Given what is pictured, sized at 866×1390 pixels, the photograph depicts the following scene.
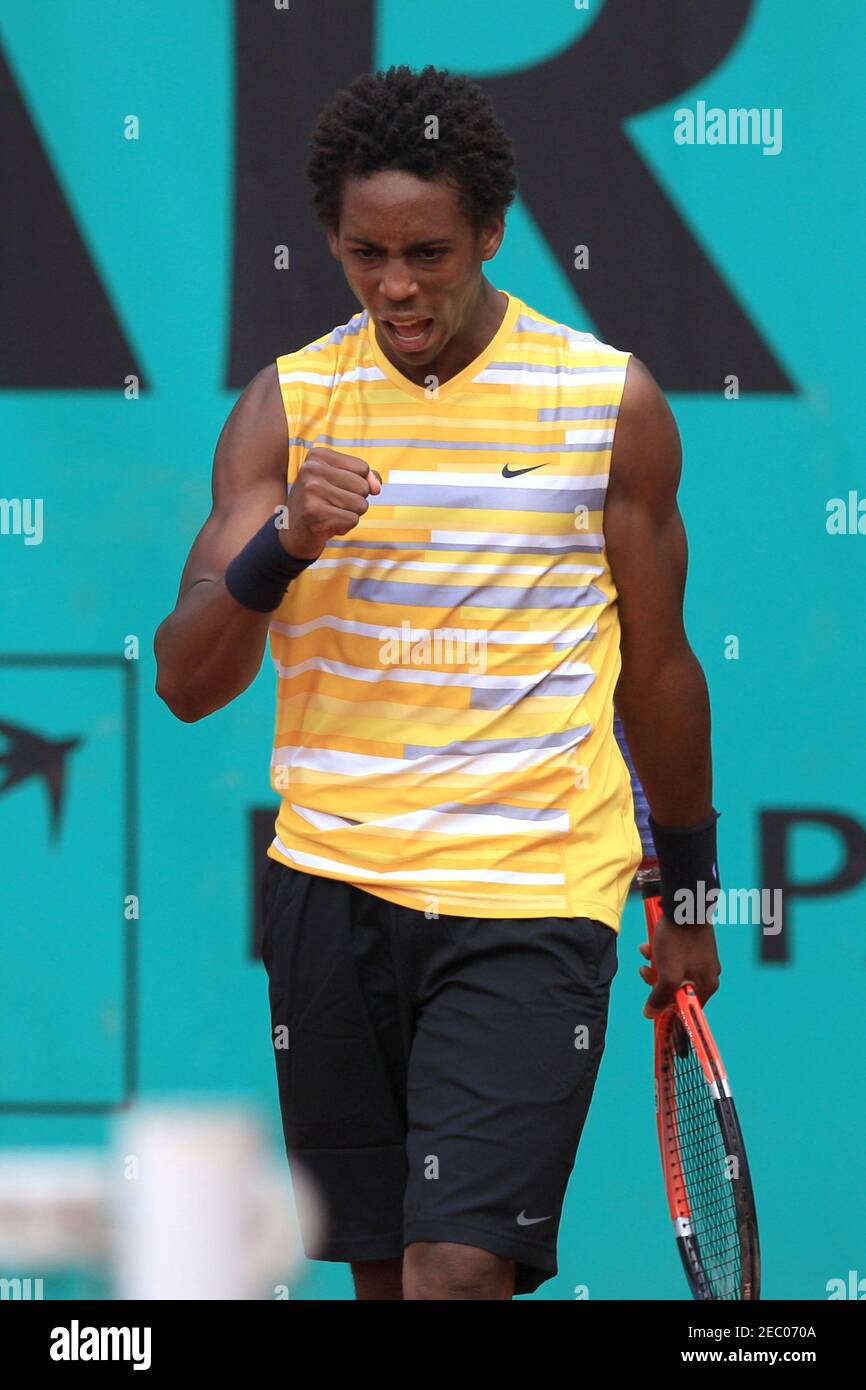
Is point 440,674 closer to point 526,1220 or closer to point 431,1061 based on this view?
point 431,1061

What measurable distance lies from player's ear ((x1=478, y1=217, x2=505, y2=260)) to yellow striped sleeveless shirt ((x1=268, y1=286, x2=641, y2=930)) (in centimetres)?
10

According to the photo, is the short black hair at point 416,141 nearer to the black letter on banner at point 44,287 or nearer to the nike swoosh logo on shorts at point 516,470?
the nike swoosh logo on shorts at point 516,470

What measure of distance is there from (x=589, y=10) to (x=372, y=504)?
4.76 feet

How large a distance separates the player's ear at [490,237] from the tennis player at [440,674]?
1 centimetres

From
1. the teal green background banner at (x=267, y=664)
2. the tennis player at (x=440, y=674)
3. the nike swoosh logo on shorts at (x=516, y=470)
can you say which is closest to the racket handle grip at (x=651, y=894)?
the tennis player at (x=440, y=674)

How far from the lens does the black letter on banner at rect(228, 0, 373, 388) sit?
3.61 m

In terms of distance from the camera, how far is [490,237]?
2.60 m

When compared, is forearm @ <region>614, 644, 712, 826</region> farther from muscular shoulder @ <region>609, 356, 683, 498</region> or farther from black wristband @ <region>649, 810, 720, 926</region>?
muscular shoulder @ <region>609, 356, 683, 498</region>

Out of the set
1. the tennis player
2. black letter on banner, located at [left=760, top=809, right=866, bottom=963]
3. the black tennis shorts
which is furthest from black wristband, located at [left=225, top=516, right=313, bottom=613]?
black letter on banner, located at [left=760, top=809, right=866, bottom=963]

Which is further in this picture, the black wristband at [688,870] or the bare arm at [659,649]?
the black wristband at [688,870]

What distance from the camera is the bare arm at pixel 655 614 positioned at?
8.61 ft

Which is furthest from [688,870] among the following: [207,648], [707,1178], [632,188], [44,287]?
[44,287]

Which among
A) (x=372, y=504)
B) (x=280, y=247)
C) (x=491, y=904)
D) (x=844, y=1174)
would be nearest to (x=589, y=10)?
(x=280, y=247)
